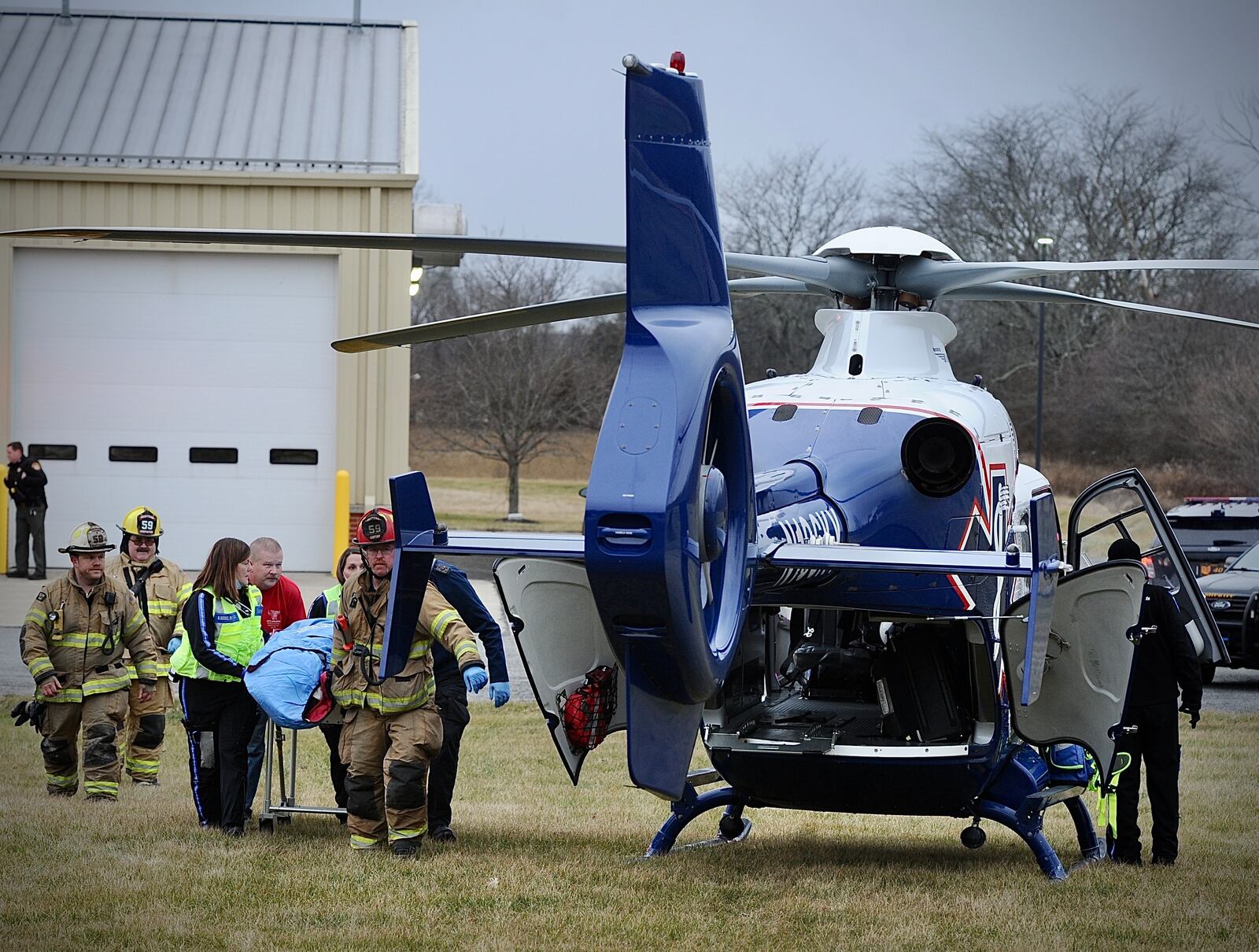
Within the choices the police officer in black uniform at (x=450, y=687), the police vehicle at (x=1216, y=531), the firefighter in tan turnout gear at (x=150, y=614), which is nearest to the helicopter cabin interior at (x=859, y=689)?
the police officer in black uniform at (x=450, y=687)

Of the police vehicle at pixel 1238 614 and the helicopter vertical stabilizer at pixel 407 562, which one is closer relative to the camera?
the helicopter vertical stabilizer at pixel 407 562

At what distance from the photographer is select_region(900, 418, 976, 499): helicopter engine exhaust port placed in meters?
7.49

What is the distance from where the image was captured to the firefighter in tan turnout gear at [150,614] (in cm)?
1025

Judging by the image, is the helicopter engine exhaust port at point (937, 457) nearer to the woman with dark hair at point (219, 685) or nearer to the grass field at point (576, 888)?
the grass field at point (576, 888)

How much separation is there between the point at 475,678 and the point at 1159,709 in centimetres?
363

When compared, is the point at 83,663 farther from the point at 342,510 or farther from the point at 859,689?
the point at 342,510

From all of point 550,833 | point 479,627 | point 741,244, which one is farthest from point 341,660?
point 741,244

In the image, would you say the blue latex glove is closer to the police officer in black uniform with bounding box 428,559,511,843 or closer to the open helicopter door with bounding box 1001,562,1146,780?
the police officer in black uniform with bounding box 428,559,511,843

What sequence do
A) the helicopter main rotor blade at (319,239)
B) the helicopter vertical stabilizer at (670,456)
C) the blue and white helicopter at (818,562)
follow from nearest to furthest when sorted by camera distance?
1. the helicopter vertical stabilizer at (670,456)
2. the blue and white helicopter at (818,562)
3. the helicopter main rotor blade at (319,239)

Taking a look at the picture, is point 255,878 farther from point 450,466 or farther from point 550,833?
point 450,466

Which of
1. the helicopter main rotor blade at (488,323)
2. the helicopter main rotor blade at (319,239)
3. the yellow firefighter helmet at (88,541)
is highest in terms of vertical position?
the helicopter main rotor blade at (319,239)

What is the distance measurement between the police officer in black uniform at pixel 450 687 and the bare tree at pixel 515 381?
94.2 ft

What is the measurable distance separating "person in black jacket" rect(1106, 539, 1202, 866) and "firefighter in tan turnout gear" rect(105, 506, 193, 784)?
19.2 ft

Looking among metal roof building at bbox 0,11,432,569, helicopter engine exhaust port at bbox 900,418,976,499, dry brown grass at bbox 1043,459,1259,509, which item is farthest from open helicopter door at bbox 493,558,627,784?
dry brown grass at bbox 1043,459,1259,509
